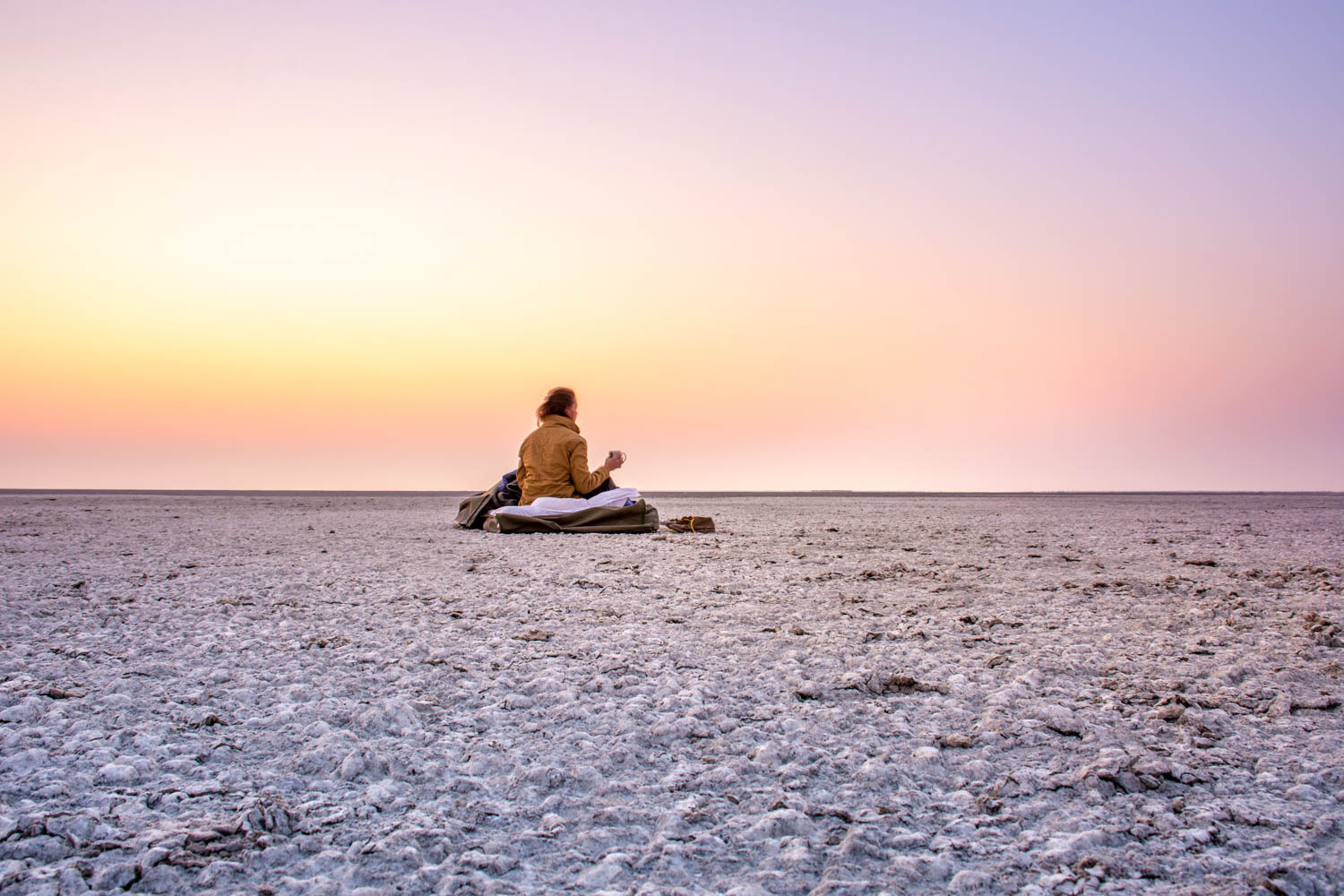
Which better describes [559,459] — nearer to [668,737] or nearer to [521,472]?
[521,472]

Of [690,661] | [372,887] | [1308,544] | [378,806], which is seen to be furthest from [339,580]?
→ [1308,544]

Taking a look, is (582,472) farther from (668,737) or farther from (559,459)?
(668,737)

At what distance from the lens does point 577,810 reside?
6.33ft

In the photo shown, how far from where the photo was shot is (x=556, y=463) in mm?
9742

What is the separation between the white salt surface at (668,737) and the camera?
1.67 m

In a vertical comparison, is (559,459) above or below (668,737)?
above

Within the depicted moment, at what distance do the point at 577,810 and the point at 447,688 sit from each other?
1.09 m

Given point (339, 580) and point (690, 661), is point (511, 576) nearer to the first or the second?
point (339, 580)

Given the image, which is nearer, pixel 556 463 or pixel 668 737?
pixel 668 737

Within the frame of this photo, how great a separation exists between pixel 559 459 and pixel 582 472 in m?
0.33

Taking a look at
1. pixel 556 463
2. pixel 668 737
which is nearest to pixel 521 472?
pixel 556 463

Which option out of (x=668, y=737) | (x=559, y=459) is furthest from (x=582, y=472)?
(x=668, y=737)

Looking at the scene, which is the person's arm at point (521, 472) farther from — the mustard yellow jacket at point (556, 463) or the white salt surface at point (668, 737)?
the white salt surface at point (668, 737)

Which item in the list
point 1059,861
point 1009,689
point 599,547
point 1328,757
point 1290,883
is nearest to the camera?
point 1290,883
